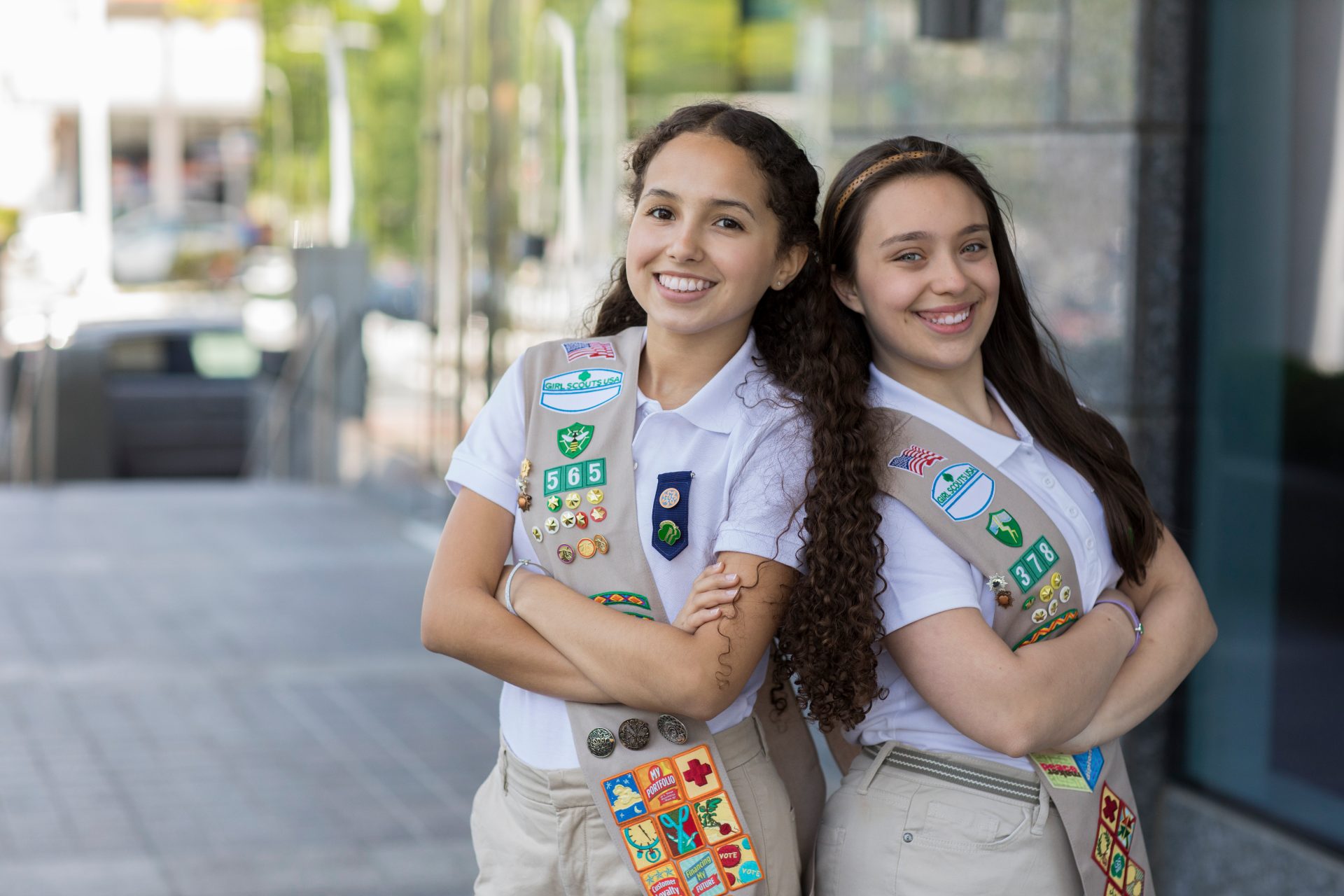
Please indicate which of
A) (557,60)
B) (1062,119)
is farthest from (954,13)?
(557,60)

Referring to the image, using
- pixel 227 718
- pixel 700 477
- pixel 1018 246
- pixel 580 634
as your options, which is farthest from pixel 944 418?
pixel 227 718

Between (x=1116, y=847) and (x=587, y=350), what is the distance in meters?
0.97

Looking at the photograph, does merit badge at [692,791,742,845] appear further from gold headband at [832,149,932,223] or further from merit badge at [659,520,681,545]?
gold headband at [832,149,932,223]

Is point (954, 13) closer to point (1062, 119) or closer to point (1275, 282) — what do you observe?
point (1062, 119)

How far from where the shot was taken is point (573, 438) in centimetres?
215

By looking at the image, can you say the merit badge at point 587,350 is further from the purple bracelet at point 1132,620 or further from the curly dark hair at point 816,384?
the purple bracelet at point 1132,620

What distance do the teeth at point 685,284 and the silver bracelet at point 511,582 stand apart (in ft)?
Answer: 1.36

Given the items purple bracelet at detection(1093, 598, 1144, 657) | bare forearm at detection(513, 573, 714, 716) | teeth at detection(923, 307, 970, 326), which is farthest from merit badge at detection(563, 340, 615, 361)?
purple bracelet at detection(1093, 598, 1144, 657)

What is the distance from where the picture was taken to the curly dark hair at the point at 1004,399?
206 cm

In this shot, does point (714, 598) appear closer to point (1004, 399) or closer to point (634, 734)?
point (634, 734)

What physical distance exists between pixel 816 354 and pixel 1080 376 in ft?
7.12

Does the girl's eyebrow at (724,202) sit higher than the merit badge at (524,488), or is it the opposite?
the girl's eyebrow at (724,202)

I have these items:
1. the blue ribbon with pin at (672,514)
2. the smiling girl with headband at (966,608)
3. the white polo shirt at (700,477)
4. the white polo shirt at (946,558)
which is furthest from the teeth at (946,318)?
the blue ribbon with pin at (672,514)

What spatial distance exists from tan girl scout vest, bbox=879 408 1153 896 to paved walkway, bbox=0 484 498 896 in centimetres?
261
